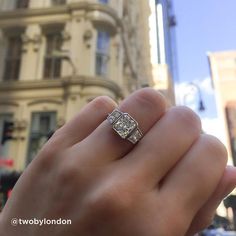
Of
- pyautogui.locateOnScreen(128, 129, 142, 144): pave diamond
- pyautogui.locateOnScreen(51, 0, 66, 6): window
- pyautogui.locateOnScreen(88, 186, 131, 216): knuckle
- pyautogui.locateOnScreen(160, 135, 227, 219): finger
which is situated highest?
pyautogui.locateOnScreen(51, 0, 66, 6): window

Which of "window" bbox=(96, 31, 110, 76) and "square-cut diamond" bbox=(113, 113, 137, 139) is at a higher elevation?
"window" bbox=(96, 31, 110, 76)

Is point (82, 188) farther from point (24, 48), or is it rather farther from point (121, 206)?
point (24, 48)

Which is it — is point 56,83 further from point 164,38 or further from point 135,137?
point 135,137

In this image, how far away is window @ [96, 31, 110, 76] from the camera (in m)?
10.1

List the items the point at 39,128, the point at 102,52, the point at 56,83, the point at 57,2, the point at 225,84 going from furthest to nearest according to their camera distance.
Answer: the point at 225,84 → the point at 57,2 → the point at 102,52 → the point at 56,83 → the point at 39,128

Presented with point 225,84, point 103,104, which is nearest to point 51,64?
point 103,104

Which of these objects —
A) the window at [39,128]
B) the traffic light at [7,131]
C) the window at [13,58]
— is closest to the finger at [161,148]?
the traffic light at [7,131]

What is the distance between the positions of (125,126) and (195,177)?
15 cm

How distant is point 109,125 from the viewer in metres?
0.60

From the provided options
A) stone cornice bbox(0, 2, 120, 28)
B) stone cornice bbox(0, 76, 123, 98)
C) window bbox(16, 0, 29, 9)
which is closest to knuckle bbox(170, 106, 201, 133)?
stone cornice bbox(0, 76, 123, 98)

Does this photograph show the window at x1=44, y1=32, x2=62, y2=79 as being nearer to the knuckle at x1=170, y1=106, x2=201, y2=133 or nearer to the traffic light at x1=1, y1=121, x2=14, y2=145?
the traffic light at x1=1, y1=121, x2=14, y2=145

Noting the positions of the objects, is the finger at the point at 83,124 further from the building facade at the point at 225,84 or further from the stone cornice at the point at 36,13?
the building facade at the point at 225,84

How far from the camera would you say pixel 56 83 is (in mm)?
9477

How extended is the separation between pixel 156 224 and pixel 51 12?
10649mm
